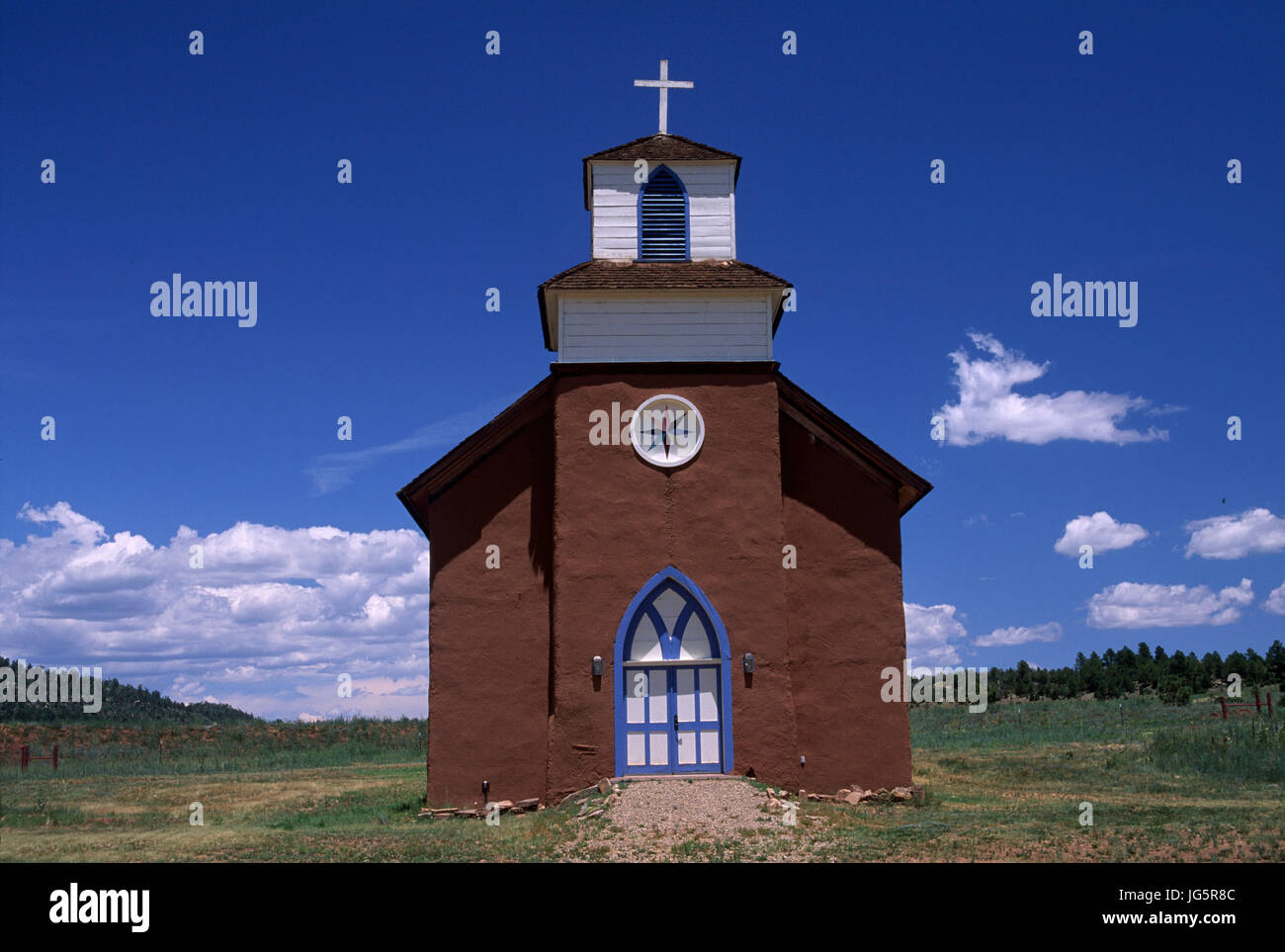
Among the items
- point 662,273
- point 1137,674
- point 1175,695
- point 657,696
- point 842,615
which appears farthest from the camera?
point 1137,674

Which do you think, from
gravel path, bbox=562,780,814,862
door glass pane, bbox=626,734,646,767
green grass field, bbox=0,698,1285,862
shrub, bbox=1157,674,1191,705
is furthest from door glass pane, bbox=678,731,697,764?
shrub, bbox=1157,674,1191,705

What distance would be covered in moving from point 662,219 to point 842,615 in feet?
26.6

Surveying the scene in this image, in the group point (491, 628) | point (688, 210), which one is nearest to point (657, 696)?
point (491, 628)

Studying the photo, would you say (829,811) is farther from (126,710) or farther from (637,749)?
(126,710)

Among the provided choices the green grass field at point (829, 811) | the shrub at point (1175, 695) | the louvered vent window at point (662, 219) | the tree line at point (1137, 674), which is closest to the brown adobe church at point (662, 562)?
the louvered vent window at point (662, 219)

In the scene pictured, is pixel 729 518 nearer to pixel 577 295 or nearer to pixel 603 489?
→ pixel 603 489

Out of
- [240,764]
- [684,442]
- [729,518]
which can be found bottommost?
[240,764]

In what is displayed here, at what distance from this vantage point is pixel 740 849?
510 inches

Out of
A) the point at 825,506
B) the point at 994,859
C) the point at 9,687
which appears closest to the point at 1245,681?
the point at 825,506

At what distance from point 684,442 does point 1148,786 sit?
11.9 meters

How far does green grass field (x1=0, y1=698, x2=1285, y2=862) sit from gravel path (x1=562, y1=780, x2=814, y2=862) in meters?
0.09

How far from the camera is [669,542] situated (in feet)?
58.1

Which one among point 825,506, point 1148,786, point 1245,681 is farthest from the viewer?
point 1245,681

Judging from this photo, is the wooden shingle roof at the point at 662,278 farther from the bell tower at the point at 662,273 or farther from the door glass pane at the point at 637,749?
the door glass pane at the point at 637,749
